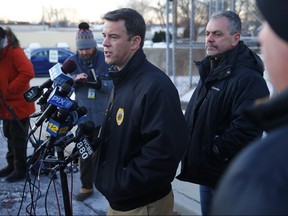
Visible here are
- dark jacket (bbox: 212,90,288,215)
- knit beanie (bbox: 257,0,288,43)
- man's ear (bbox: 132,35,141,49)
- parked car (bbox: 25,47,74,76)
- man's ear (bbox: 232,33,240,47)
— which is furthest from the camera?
parked car (bbox: 25,47,74,76)

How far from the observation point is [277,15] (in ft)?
2.83

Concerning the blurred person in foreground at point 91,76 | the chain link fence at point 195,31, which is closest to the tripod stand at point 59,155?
the blurred person in foreground at point 91,76

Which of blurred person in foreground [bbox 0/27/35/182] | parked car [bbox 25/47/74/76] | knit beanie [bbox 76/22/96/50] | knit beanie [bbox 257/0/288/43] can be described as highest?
knit beanie [bbox 257/0/288/43]

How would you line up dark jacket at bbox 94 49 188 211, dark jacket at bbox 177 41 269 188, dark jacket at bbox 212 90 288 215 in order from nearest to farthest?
dark jacket at bbox 212 90 288 215 → dark jacket at bbox 94 49 188 211 → dark jacket at bbox 177 41 269 188

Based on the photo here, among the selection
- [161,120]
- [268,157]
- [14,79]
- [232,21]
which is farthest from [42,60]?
[268,157]

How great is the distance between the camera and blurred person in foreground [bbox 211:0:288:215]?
743mm

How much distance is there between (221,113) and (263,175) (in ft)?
6.65

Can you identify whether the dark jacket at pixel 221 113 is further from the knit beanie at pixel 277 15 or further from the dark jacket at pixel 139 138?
the knit beanie at pixel 277 15

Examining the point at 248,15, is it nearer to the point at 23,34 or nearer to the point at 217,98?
the point at 217,98

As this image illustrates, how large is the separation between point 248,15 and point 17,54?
5.43 m

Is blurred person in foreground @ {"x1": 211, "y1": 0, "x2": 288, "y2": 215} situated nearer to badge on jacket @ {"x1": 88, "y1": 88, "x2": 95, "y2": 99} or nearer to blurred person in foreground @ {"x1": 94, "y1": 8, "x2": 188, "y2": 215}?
blurred person in foreground @ {"x1": 94, "y1": 8, "x2": 188, "y2": 215}

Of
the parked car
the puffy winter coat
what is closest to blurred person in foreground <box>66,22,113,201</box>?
the puffy winter coat

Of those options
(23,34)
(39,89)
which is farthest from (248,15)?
(23,34)

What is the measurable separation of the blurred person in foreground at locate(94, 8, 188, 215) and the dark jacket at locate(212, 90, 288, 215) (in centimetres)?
135
